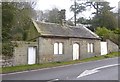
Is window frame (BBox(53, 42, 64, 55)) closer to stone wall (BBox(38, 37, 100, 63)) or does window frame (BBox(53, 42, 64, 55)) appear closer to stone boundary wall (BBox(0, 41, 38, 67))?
stone wall (BBox(38, 37, 100, 63))

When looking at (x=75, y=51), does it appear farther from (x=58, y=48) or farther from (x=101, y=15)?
(x=101, y=15)

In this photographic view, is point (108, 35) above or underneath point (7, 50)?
above

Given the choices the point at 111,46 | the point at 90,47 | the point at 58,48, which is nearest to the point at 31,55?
the point at 58,48

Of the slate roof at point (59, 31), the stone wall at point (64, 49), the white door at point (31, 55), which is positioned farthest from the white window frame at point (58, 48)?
the white door at point (31, 55)

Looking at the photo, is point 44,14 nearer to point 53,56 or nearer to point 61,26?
point 61,26

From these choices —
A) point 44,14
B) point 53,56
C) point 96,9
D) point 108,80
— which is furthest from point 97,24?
point 108,80

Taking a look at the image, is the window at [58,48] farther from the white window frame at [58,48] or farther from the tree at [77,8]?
the tree at [77,8]

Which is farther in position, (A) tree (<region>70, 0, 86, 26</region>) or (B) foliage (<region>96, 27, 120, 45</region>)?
(A) tree (<region>70, 0, 86, 26</region>)

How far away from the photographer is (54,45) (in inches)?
1270

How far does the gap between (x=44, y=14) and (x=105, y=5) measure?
15.6 meters

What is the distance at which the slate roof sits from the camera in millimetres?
32328

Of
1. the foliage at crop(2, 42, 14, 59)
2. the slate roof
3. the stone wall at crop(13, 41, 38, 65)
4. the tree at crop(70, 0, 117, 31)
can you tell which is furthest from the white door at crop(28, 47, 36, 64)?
the tree at crop(70, 0, 117, 31)

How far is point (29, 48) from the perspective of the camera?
95.2 ft

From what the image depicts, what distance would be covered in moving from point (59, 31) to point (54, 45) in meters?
3.08
